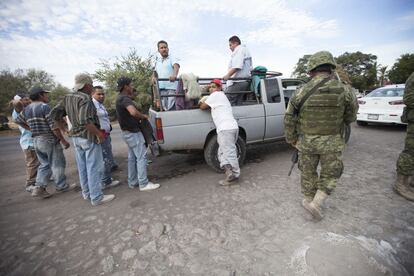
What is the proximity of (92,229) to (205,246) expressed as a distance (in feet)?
4.95

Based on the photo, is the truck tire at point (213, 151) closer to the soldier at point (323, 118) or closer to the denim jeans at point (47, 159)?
the soldier at point (323, 118)

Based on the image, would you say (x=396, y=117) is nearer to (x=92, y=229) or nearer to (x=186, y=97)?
(x=186, y=97)

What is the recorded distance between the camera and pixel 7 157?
7023 mm

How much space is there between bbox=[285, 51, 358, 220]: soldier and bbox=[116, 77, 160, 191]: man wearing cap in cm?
239

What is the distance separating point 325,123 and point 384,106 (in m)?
6.36

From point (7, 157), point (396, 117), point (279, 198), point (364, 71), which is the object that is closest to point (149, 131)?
point (279, 198)

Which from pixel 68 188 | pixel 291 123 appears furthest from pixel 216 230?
pixel 68 188

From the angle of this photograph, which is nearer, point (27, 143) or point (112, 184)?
point (27, 143)

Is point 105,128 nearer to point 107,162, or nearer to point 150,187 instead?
point 107,162

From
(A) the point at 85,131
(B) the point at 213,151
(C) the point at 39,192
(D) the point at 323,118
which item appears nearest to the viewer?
(D) the point at 323,118

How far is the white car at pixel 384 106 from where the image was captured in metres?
6.42

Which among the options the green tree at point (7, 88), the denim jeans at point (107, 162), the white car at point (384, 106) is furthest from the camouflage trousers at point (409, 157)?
the green tree at point (7, 88)

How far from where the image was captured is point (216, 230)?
243 cm

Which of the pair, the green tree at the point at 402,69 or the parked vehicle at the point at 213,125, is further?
the green tree at the point at 402,69
